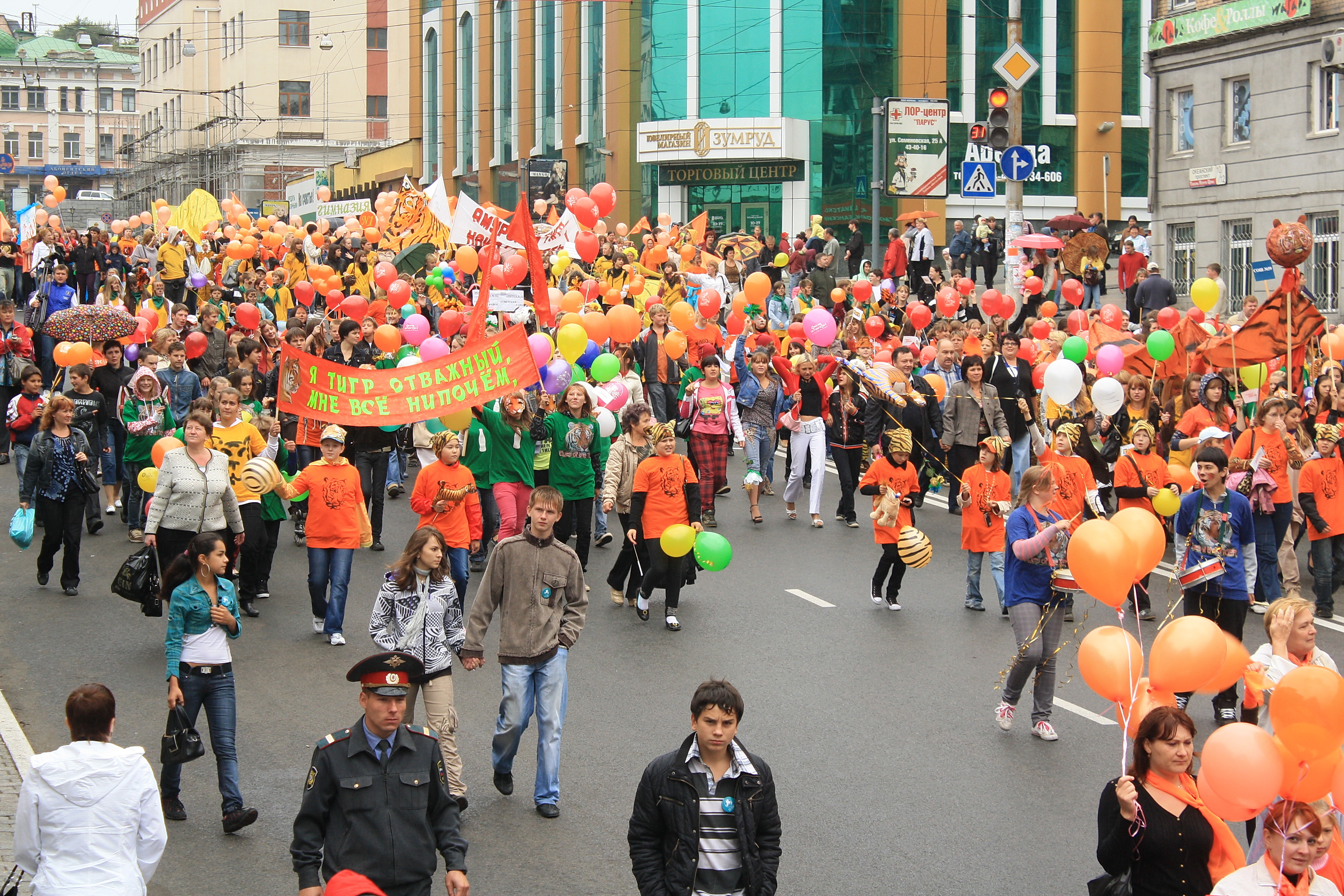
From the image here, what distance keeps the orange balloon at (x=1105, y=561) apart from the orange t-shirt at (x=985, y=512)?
538 centimetres

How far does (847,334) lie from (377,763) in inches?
621

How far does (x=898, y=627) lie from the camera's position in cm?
1157

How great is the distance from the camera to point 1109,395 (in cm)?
1243

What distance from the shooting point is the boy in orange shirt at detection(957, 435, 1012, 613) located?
11805 millimetres

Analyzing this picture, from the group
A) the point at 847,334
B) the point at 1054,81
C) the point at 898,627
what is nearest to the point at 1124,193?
the point at 1054,81

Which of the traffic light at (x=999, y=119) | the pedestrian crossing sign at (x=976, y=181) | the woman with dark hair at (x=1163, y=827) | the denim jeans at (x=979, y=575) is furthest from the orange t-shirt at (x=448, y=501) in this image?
the pedestrian crossing sign at (x=976, y=181)

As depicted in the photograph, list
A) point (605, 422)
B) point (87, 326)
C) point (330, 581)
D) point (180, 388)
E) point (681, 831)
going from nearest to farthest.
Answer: point (681, 831), point (330, 581), point (605, 422), point (180, 388), point (87, 326)

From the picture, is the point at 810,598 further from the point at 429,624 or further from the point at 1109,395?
the point at 429,624

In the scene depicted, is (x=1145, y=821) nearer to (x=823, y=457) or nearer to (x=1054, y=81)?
(x=823, y=457)

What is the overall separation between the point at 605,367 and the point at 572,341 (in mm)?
404

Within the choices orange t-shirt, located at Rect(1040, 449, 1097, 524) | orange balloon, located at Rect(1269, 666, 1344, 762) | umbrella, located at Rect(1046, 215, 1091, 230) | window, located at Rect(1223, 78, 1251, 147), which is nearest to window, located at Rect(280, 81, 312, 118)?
umbrella, located at Rect(1046, 215, 1091, 230)

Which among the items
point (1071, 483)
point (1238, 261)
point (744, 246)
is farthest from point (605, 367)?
point (1238, 261)

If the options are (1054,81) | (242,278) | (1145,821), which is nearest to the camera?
(1145,821)

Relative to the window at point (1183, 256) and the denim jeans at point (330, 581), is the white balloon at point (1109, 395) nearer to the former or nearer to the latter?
the denim jeans at point (330, 581)
